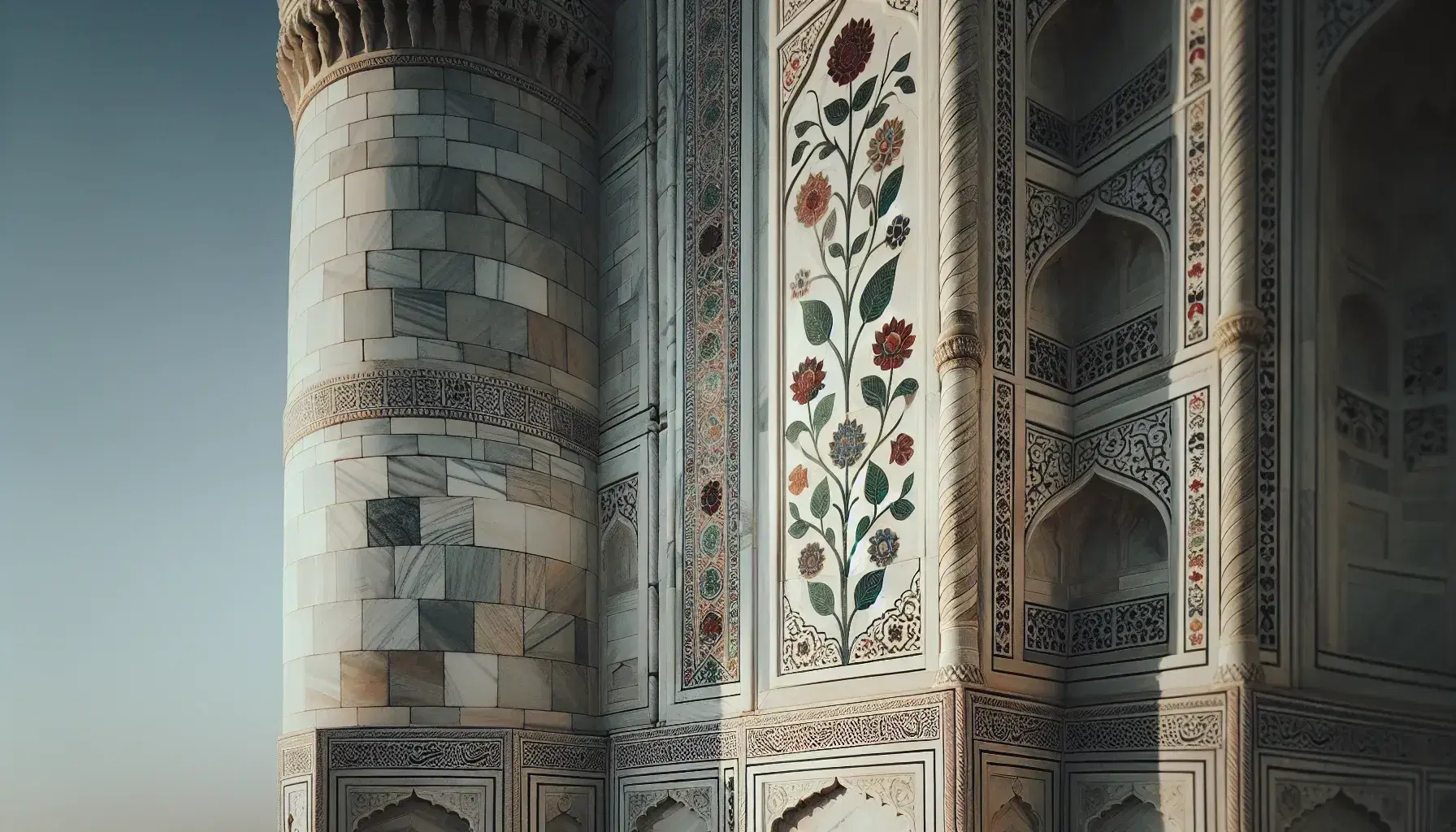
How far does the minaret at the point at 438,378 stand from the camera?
17.4 feet

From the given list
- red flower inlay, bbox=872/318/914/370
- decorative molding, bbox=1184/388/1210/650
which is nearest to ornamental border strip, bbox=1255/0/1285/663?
decorative molding, bbox=1184/388/1210/650

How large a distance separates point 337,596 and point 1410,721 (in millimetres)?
3913

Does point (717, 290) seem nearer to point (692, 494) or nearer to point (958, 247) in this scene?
point (692, 494)

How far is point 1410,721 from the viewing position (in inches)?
147

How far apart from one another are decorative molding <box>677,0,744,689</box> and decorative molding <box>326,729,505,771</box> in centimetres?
91

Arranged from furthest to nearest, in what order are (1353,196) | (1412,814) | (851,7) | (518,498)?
1. (518,498)
2. (851,7)
3. (1353,196)
4. (1412,814)

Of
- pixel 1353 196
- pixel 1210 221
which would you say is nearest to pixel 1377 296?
pixel 1353 196

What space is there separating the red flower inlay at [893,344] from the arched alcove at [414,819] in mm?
2547

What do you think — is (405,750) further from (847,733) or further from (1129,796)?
(1129,796)

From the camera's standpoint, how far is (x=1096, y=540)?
4203 mm

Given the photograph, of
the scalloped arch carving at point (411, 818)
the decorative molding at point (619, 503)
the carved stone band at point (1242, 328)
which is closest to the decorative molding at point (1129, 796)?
the carved stone band at point (1242, 328)

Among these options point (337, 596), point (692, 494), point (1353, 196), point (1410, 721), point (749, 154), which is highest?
point (749, 154)

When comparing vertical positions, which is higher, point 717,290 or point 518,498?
point 717,290

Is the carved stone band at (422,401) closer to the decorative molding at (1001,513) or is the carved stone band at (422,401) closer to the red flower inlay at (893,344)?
the red flower inlay at (893,344)
